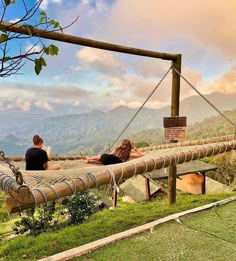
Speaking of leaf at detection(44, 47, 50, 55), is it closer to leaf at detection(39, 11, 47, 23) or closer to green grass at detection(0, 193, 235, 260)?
leaf at detection(39, 11, 47, 23)

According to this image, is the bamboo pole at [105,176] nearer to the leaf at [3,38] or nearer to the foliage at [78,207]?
the leaf at [3,38]

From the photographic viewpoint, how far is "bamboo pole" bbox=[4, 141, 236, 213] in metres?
1.44

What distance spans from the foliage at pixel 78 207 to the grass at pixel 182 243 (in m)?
2.58

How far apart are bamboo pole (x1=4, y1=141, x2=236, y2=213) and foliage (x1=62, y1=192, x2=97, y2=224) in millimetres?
2776

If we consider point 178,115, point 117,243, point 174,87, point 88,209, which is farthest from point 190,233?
point 88,209

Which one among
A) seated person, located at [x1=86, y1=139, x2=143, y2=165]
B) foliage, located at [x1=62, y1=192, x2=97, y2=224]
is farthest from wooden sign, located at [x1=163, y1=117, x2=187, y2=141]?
foliage, located at [x1=62, y1=192, x2=97, y2=224]

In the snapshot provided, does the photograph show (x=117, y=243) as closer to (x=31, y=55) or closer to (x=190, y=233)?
(x=190, y=233)

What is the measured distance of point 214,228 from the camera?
2.51m

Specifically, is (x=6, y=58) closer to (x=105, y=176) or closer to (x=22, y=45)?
(x=22, y=45)

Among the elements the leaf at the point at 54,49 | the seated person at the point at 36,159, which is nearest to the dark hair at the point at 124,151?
the seated person at the point at 36,159

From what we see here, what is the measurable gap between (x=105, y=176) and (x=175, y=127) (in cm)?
168

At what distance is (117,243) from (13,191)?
1.17 meters

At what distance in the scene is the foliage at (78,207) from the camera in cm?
499

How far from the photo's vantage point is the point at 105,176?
193cm
